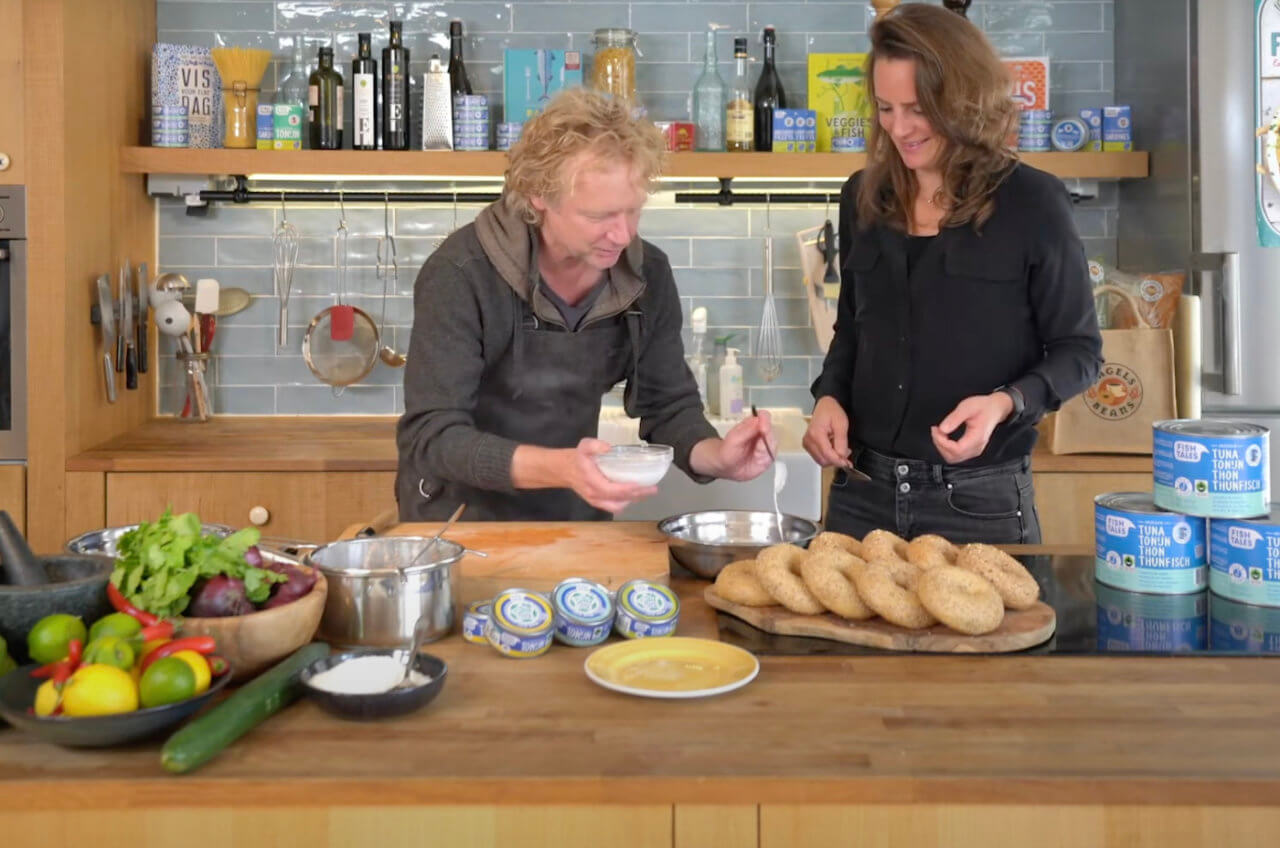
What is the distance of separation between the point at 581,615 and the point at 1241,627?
917 mm

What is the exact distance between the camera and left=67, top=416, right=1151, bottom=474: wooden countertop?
11.9 feet

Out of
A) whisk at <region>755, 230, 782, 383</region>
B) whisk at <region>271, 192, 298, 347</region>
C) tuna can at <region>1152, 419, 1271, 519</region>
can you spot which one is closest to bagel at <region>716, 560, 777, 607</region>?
tuna can at <region>1152, 419, 1271, 519</region>

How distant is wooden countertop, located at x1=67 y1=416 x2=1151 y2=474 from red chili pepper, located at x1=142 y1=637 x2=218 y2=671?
2.15 metres

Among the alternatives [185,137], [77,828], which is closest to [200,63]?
[185,137]

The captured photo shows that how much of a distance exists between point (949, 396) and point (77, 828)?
1.79m

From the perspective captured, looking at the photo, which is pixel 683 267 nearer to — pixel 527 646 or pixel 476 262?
pixel 476 262

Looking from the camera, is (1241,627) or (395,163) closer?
(1241,627)

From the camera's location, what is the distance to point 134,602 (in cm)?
159

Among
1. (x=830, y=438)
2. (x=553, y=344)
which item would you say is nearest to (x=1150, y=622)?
(x=830, y=438)

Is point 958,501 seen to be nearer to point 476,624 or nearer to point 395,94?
point 476,624

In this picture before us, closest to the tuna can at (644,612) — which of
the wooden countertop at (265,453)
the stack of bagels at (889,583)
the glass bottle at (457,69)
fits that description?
the stack of bagels at (889,583)

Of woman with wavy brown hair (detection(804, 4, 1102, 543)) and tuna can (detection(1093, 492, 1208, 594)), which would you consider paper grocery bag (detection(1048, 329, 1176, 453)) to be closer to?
woman with wavy brown hair (detection(804, 4, 1102, 543))

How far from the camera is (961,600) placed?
1.75 meters

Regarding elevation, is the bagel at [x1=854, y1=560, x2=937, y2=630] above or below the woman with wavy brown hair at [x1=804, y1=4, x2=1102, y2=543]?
below
